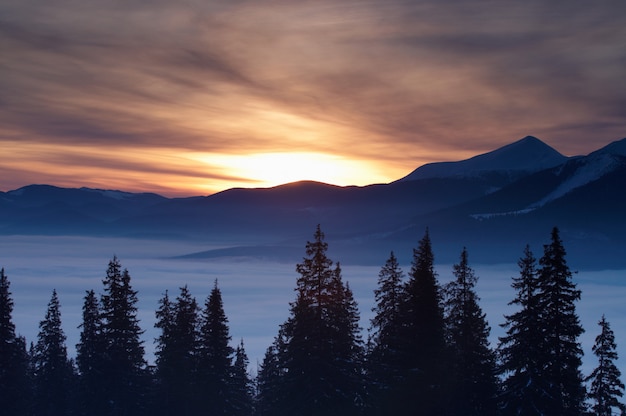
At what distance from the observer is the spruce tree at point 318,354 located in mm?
29547

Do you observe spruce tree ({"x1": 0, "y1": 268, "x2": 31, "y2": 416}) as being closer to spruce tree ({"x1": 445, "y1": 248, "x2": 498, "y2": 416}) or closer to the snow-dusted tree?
the snow-dusted tree

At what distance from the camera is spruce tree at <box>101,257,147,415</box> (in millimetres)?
36938

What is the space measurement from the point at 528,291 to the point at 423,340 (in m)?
5.32

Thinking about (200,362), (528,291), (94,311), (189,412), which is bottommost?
(189,412)

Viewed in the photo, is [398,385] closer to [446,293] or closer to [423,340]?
[423,340]

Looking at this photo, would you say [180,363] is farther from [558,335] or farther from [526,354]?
[558,335]

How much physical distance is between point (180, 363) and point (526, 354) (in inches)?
800

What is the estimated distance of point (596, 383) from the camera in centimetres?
3216

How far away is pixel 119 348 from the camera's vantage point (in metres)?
37.1

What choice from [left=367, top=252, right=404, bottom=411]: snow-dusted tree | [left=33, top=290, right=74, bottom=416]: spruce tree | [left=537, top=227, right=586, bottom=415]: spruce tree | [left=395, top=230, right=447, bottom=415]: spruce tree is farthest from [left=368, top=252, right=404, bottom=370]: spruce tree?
[left=33, top=290, right=74, bottom=416]: spruce tree


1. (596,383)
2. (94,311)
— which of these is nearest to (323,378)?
(596,383)

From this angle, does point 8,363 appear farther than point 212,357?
Yes

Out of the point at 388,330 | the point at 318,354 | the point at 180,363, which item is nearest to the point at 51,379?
the point at 180,363

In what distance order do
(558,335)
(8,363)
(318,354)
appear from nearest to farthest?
(558,335) < (318,354) < (8,363)
